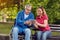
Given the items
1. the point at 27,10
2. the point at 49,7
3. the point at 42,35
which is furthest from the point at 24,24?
the point at 49,7

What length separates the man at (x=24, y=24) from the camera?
273 inches

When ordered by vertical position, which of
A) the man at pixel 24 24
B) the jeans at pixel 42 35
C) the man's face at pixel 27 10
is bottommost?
the jeans at pixel 42 35

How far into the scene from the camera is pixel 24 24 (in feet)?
23.0

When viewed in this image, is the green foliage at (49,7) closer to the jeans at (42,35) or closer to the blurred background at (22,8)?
the blurred background at (22,8)

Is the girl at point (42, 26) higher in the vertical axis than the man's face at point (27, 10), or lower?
lower

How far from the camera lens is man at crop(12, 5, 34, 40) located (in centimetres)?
693

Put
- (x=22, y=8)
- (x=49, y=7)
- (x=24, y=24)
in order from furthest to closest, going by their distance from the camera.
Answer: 1. (x=49, y=7)
2. (x=22, y=8)
3. (x=24, y=24)

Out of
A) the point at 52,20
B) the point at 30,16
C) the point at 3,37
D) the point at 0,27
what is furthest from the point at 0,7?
the point at 30,16

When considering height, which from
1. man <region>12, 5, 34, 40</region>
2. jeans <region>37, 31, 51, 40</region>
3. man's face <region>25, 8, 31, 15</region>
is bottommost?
jeans <region>37, 31, 51, 40</region>

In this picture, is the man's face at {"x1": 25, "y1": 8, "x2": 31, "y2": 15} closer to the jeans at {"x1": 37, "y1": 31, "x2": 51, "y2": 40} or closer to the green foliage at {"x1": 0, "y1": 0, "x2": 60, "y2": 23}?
the jeans at {"x1": 37, "y1": 31, "x2": 51, "y2": 40}

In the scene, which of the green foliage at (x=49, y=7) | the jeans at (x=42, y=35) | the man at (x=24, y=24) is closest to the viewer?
the man at (x=24, y=24)

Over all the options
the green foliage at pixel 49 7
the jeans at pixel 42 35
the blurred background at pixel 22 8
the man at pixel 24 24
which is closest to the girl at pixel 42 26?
the jeans at pixel 42 35

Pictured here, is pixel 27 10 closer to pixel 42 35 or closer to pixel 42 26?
pixel 42 26

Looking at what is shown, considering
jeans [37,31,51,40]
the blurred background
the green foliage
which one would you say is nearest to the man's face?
jeans [37,31,51,40]
